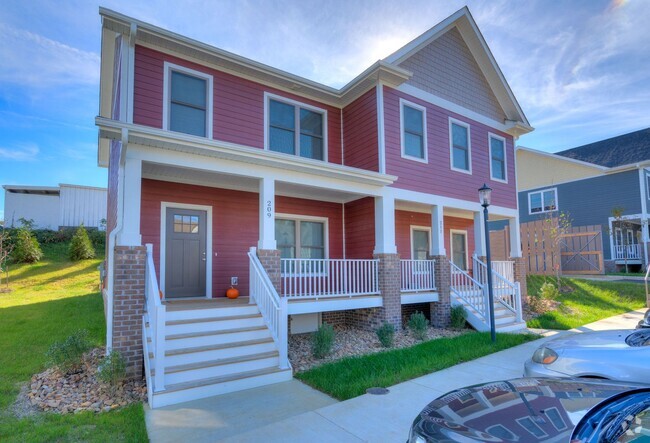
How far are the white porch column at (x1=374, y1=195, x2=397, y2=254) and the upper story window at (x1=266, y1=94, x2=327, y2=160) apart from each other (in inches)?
84.0

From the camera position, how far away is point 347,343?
8.34m

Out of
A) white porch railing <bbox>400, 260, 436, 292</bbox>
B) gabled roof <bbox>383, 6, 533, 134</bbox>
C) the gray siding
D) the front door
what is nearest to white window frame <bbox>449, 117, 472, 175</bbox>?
gabled roof <bbox>383, 6, 533, 134</bbox>

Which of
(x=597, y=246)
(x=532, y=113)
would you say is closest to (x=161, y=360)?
(x=532, y=113)

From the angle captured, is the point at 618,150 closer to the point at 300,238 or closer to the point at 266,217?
the point at 300,238

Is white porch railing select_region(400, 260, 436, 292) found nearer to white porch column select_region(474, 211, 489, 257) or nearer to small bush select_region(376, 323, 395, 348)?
small bush select_region(376, 323, 395, 348)

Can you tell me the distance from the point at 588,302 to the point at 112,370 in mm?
14075

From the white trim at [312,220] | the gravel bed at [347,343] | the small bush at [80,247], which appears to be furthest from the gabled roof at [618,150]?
the small bush at [80,247]

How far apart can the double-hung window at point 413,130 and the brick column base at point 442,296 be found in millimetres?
2936

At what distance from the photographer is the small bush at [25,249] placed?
15883 millimetres

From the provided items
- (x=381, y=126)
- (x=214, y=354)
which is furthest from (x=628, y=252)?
(x=214, y=354)

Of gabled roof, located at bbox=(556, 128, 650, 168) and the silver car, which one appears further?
gabled roof, located at bbox=(556, 128, 650, 168)

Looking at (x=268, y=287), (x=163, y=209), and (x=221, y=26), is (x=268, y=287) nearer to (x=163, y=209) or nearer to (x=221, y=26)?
(x=163, y=209)

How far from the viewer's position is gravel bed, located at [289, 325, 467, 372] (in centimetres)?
714

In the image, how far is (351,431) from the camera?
4.10 meters
